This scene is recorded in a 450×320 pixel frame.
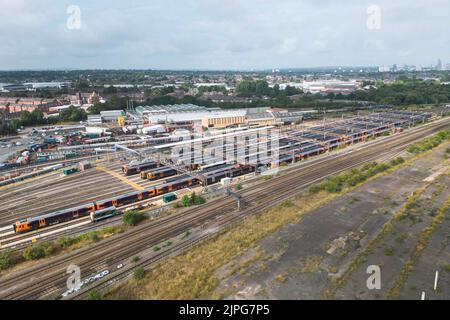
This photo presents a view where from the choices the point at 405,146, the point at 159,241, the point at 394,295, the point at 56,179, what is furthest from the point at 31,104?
the point at 394,295

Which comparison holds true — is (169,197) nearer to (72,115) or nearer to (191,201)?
(191,201)

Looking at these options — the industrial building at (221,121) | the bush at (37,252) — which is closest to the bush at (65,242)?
the bush at (37,252)

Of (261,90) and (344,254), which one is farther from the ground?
(261,90)

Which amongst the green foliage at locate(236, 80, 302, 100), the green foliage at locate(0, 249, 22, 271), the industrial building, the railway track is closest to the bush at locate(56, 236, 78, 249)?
the railway track

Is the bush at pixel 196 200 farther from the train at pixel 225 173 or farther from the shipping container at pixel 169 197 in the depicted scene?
the train at pixel 225 173

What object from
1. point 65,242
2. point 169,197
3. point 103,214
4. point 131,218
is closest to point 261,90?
point 169,197

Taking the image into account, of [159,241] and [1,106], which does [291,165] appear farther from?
[1,106]
